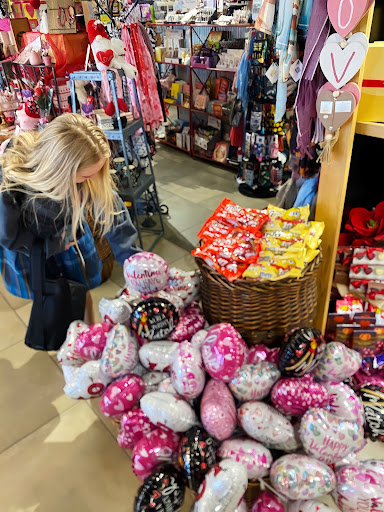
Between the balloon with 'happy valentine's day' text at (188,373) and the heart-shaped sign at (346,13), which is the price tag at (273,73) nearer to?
the heart-shaped sign at (346,13)

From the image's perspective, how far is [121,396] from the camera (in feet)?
4.12

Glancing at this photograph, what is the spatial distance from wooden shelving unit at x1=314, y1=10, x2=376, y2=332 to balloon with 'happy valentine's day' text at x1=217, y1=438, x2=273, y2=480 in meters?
0.67

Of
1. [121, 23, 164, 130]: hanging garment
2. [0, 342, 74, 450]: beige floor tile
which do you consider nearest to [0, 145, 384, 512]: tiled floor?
[0, 342, 74, 450]: beige floor tile

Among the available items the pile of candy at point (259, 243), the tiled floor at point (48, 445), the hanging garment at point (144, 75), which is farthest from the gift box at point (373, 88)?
the hanging garment at point (144, 75)

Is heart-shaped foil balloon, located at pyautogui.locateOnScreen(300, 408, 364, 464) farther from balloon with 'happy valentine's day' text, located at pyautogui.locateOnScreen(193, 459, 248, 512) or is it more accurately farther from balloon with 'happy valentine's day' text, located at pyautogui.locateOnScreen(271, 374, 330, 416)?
balloon with 'happy valentine's day' text, located at pyautogui.locateOnScreen(193, 459, 248, 512)

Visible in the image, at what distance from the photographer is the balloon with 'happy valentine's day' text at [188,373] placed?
1.20 m

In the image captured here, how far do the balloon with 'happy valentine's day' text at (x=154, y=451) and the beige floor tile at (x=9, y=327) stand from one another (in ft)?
5.13

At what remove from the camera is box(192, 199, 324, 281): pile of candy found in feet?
4.06

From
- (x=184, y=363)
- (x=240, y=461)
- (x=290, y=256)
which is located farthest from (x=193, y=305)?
(x=240, y=461)

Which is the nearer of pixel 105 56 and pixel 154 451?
pixel 154 451

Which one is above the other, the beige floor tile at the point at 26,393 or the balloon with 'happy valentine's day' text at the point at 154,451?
the balloon with 'happy valentine's day' text at the point at 154,451

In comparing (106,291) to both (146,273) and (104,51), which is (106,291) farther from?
(104,51)

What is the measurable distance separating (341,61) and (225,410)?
1112mm

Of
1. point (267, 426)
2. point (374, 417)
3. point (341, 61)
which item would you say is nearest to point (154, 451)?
point (267, 426)
